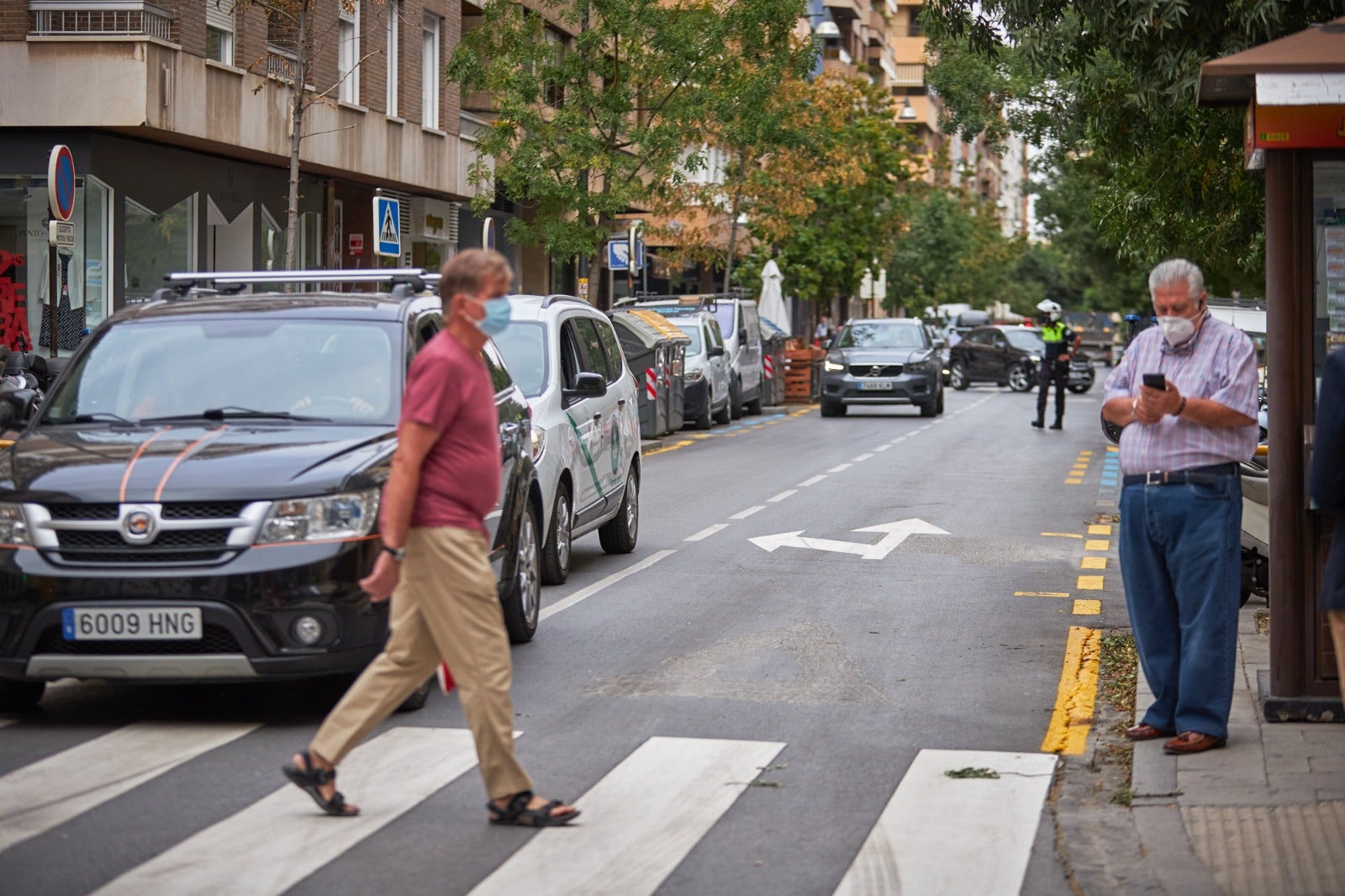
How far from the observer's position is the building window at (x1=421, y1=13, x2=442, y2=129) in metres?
35.3

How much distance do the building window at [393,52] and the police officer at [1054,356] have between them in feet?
36.3

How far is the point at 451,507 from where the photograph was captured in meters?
6.25

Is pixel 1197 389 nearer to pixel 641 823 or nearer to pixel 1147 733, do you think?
pixel 1147 733

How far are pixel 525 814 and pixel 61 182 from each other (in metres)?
11.4

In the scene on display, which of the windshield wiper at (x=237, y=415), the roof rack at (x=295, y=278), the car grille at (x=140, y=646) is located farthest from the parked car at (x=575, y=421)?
the car grille at (x=140, y=646)

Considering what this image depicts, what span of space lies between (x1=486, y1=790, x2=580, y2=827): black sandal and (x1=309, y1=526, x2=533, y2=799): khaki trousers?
0.03 meters

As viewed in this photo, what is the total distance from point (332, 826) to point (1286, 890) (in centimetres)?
291

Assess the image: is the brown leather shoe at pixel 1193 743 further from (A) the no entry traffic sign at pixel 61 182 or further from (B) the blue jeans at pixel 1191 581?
(A) the no entry traffic sign at pixel 61 182

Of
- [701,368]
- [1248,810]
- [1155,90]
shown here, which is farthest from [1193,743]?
[701,368]

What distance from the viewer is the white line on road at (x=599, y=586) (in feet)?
37.9

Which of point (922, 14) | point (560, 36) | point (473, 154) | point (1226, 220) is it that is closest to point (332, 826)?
point (922, 14)

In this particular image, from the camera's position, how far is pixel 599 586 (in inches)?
497

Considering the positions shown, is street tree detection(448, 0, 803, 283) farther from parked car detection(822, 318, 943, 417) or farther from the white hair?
the white hair

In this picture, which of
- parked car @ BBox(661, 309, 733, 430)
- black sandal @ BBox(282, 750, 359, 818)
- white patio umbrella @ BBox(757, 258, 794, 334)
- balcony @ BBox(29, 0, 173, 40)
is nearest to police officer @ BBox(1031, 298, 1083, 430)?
parked car @ BBox(661, 309, 733, 430)
